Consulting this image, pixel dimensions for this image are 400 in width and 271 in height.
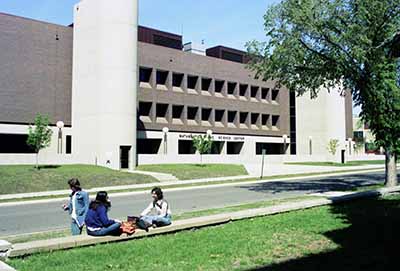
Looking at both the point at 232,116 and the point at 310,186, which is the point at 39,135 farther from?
the point at 232,116

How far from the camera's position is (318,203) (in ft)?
40.5

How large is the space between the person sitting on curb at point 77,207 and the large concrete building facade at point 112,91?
2707cm

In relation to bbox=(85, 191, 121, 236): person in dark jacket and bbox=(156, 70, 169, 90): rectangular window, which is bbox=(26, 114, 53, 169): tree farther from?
bbox=(85, 191, 121, 236): person in dark jacket

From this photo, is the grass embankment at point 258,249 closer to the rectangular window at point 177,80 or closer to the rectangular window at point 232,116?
the rectangular window at point 177,80

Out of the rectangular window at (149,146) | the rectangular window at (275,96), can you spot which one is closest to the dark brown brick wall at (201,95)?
the rectangular window at (275,96)

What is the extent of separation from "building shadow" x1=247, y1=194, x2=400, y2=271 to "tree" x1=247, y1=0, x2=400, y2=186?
4.89 metres

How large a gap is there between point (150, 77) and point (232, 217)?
1614 inches

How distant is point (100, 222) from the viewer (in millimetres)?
8078

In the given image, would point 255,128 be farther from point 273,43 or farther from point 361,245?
point 361,245

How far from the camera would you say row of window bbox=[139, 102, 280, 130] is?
4944 centimetres

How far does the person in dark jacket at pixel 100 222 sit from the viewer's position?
26.4 feet

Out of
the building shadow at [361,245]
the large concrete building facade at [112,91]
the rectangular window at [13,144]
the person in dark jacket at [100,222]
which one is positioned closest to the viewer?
the building shadow at [361,245]

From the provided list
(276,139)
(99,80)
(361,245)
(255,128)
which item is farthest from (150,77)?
(361,245)

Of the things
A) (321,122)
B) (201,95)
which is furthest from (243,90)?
(321,122)
